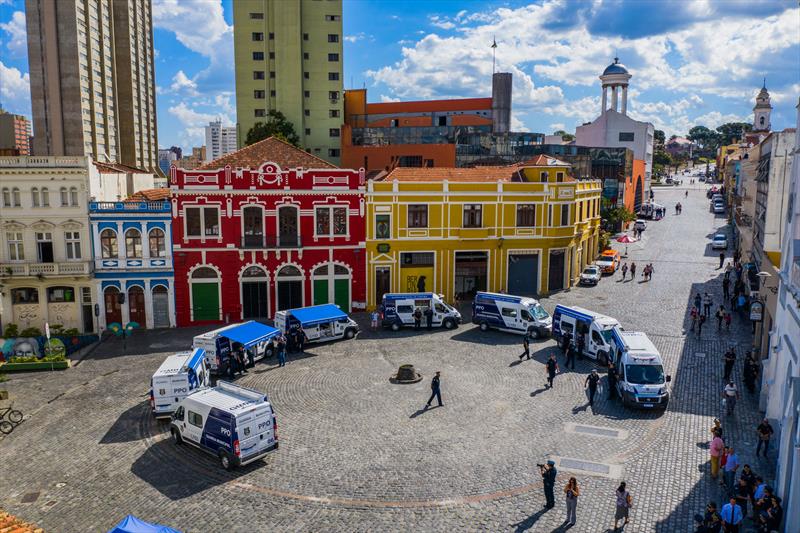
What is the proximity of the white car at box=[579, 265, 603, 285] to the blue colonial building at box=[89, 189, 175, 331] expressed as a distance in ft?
98.2

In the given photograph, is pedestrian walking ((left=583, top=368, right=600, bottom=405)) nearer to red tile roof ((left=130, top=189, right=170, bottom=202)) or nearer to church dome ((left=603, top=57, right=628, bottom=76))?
red tile roof ((left=130, top=189, right=170, bottom=202))

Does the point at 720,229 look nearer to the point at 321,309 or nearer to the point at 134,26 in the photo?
the point at 321,309

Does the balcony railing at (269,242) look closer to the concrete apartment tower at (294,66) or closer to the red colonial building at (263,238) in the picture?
the red colonial building at (263,238)

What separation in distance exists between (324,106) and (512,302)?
59766 mm

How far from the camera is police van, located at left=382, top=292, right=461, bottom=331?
37.6 m

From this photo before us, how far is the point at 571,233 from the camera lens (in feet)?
153

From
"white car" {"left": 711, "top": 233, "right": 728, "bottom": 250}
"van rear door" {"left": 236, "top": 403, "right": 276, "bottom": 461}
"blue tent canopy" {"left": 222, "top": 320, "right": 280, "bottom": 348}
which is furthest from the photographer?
"white car" {"left": 711, "top": 233, "right": 728, "bottom": 250}

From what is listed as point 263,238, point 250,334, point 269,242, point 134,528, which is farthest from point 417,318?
point 134,528

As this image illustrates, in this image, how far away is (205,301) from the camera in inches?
1586

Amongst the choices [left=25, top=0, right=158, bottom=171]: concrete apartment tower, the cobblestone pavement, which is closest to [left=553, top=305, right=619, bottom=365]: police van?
the cobblestone pavement

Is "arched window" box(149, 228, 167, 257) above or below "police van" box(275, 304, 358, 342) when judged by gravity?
above

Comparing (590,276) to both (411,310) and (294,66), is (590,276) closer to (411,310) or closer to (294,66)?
(411,310)

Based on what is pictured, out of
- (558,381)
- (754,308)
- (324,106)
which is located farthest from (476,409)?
(324,106)

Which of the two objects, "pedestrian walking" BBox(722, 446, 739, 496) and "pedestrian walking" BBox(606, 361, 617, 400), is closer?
"pedestrian walking" BBox(722, 446, 739, 496)
